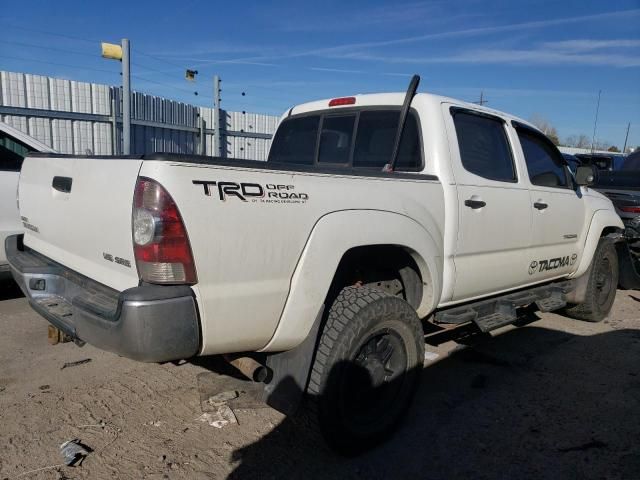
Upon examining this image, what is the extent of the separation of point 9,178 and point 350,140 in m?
3.40

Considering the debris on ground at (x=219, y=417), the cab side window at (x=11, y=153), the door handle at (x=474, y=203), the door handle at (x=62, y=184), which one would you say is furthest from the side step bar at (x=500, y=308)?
the cab side window at (x=11, y=153)

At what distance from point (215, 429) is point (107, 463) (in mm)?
639

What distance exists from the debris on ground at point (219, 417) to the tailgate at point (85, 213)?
1215 millimetres

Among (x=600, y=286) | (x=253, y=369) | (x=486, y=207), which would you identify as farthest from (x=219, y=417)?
(x=600, y=286)

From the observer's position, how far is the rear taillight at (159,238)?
2150mm

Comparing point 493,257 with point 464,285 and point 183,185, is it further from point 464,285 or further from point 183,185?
point 183,185

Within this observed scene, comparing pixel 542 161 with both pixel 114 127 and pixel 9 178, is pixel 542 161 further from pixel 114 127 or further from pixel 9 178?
pixel 114 127

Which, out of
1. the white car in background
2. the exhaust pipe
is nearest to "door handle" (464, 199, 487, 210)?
the exhaust pipe

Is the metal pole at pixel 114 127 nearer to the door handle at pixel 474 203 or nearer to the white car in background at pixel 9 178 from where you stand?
the white car in background at pixel 9 178

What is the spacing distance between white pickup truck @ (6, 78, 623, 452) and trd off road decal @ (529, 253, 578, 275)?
39 millimetres

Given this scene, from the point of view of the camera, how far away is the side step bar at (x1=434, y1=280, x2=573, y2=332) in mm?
3682

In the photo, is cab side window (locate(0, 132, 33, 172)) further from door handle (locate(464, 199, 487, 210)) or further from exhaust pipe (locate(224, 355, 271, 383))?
door handle (locate(464, 199, 487, 210))

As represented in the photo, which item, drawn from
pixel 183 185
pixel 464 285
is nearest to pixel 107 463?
pixel 183 185

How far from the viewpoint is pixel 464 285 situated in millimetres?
3631
